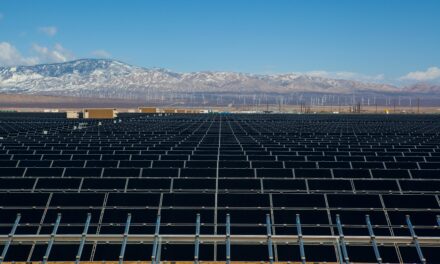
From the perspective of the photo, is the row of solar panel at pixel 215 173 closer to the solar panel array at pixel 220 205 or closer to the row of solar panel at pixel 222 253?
the solar panel array at pixel 220 205

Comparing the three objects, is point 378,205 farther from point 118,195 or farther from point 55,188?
point 55,188

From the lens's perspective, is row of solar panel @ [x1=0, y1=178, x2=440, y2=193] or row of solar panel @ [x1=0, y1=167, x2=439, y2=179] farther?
row of solar panel @ [x1=0, y1=167, x2=439, y2=179]

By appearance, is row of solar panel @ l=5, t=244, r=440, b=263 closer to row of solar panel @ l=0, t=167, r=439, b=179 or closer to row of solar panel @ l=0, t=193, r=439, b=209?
row of solar panel @ l=0, t=193, r=439, b=209

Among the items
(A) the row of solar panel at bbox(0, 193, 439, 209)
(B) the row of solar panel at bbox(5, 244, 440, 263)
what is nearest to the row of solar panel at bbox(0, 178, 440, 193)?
(A) the row of solar panel at bbox(0, 193, 439, 209)

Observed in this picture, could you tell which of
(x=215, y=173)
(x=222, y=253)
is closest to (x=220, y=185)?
(x=215, y=173)

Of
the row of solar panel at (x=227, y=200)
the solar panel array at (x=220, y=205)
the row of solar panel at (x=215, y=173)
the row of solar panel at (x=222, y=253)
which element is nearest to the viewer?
the row of solar panel at (x=222, y=253)

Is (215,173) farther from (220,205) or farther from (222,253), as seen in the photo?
(222,253)

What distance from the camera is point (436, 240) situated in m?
8.57

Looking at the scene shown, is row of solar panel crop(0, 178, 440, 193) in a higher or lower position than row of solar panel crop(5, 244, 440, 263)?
higher

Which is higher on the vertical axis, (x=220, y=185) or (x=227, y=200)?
(x=220, y=185)

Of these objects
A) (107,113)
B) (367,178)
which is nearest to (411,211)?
(367,178)

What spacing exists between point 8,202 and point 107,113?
2905 inches

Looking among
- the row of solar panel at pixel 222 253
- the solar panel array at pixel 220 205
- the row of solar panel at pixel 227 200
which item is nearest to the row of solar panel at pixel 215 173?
the solar panel array at pixel 220 205

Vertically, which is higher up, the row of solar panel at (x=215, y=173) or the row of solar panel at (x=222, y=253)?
the row of solar panel at (x=215, y=173)
